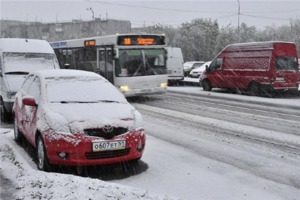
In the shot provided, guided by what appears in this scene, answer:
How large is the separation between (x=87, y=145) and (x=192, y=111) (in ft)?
27.5

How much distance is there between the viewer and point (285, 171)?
265 inches

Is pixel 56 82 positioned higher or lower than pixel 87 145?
higher

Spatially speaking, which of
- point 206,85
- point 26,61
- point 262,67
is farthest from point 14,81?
point 206,85

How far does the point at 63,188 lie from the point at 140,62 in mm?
11602

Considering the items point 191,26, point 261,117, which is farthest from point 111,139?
point 191,26

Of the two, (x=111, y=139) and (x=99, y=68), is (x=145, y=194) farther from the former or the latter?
(x=99, y=68)

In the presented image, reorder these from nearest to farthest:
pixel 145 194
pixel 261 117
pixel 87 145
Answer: pixel 145 194, pixel 87 145, pixel 261 117

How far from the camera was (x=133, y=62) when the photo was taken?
1647cm

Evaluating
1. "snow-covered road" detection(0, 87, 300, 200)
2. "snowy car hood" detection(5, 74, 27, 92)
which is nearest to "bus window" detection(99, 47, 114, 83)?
"snow-covered road" detection(0, 87, 300, 200)

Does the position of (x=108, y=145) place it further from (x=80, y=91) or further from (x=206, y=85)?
(x=206, y=85)

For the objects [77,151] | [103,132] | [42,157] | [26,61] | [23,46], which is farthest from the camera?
[23,46]

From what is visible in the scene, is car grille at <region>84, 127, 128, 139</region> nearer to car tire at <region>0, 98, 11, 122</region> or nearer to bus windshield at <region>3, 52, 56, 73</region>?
car tire at <region>0, 98, 11, 122</region>

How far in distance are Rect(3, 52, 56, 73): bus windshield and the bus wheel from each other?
1051cm

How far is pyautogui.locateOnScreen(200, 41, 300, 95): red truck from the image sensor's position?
1886 cm
